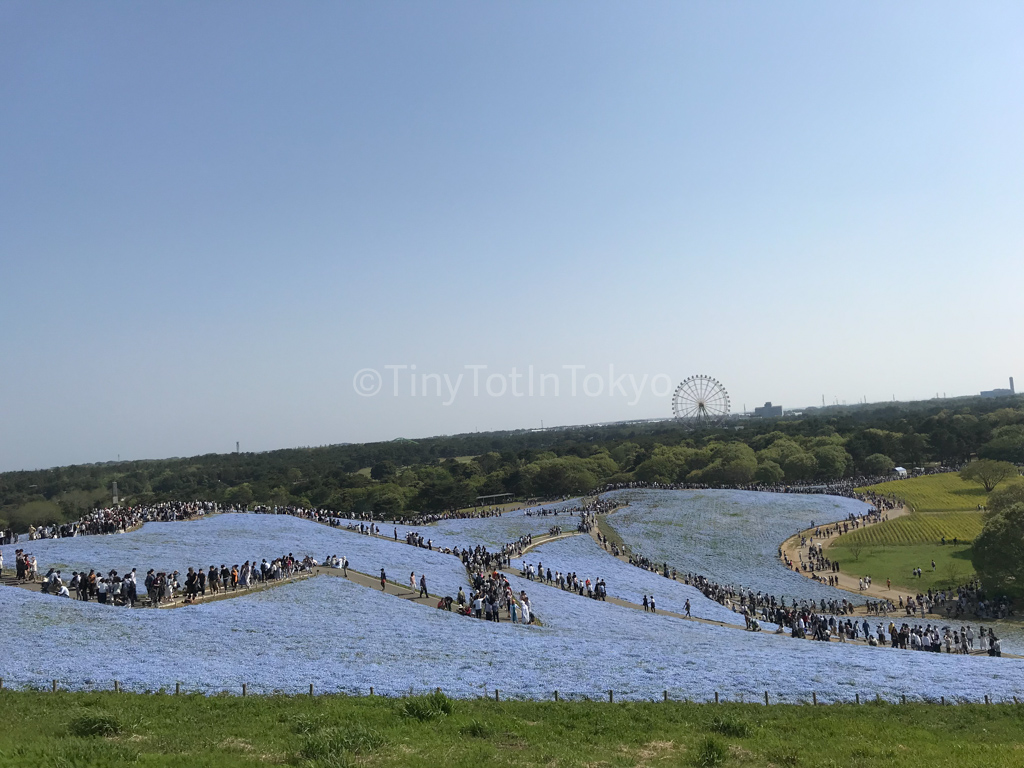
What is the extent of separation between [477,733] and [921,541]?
5899 centimetres

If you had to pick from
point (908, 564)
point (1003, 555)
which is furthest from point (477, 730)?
point (908, 564)

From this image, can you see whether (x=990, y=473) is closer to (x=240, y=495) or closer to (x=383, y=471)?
(x=240, y=495)

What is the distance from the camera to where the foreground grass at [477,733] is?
12648 millimetres

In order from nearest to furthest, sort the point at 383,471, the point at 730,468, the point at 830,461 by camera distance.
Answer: the point at 730,468, the point at 830,461, the point at 383,471

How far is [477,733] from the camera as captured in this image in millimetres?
14625

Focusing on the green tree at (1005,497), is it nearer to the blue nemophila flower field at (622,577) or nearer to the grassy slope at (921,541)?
the grassy slope at (921,541)

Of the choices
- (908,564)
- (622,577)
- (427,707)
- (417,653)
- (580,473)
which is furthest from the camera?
(580,473)

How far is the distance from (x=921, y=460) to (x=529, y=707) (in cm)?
12673

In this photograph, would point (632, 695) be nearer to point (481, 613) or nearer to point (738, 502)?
point (481, 613)

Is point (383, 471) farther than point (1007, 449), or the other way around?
point (383, 471)

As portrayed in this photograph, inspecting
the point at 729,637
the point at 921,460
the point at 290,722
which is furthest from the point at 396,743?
the point at 921,460

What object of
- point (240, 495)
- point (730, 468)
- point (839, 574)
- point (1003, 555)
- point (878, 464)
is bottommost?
point (839, 574)

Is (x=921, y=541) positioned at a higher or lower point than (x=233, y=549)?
lower

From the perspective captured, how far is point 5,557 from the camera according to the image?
32750 mm
